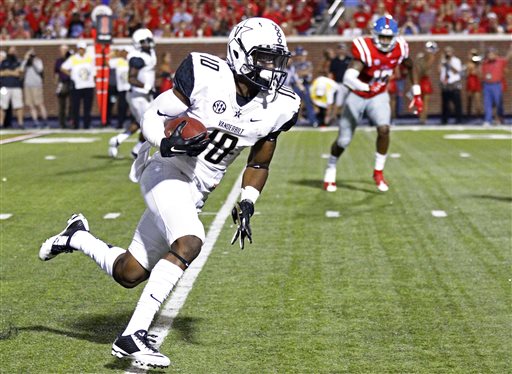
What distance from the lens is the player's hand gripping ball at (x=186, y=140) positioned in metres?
5.13

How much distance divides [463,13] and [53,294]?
22.7 meters

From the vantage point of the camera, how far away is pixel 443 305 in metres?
6.70

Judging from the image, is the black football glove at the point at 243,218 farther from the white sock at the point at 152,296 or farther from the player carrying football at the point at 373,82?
the player carrying football at the point at 373,82

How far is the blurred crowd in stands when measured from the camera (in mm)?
27938

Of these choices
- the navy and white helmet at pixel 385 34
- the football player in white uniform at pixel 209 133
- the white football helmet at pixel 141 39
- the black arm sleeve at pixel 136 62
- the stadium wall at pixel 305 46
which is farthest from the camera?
the stadium wall at pixel 305 46

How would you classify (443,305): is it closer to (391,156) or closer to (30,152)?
(391,156)

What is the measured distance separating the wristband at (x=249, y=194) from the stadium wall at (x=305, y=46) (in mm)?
21638

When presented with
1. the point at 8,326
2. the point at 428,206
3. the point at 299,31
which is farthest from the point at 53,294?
the point at 299,31

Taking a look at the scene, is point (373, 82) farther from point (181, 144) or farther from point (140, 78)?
point (181, 144)

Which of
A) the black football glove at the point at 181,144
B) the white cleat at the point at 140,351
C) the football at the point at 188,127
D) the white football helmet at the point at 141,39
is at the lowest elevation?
the white cleat at the point at 140,351

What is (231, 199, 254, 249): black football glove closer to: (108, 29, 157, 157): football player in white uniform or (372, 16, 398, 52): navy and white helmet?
(372, 16, 398, 52): navy and white helmet

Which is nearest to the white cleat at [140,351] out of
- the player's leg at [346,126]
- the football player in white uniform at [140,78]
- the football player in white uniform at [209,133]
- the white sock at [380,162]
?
the football player in white uniform at [209,133]

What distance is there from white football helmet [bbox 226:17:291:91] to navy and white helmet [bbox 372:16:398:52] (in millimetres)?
6539

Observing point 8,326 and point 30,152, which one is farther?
point 30,152
